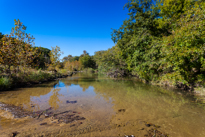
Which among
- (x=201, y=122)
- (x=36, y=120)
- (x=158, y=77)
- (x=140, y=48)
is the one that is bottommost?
(x=201, y=122)

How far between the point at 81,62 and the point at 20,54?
53.1 meters

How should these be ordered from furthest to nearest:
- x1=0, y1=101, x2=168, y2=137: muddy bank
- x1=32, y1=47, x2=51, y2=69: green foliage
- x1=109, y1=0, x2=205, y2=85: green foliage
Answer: x1=32, y1=47, x2=51, y2=69: green foliage → x1=109, y1=0, x2=205, y2=85: green foliage → x1=0, y1=101, x2=168, y2=137: muddy bank

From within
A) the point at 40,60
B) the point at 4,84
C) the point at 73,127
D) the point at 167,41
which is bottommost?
the point at 73,127

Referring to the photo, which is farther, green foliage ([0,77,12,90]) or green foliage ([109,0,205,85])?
green foliage ([0,77,12,90])

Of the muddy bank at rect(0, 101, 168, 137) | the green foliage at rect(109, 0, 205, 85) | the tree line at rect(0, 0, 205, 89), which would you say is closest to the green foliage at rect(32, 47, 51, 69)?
the tree line at rect(0, 0, 205, 89)

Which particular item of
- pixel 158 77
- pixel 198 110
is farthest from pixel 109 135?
pixel 158 77

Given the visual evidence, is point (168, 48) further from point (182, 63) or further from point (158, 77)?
point (158, 77)

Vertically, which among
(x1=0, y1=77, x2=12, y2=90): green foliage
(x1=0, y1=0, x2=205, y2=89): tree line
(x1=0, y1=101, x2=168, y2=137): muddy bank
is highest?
(x1=0, y1=0, x2=205, y2=89): tree line

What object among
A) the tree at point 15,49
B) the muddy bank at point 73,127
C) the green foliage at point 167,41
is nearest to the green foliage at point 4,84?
the tree at point 15,49

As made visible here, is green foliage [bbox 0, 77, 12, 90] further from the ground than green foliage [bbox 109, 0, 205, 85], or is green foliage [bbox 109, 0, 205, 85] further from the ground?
green foliage [bbox 109, 0, 205, 85]

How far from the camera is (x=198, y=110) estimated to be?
198 inches

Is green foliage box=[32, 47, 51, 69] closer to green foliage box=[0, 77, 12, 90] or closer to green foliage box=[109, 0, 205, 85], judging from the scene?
green foliage box=[0, 77, 12, 90]

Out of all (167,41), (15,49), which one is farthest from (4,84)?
(167,41)

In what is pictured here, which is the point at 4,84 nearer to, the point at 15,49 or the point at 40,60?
the point at 15,49
